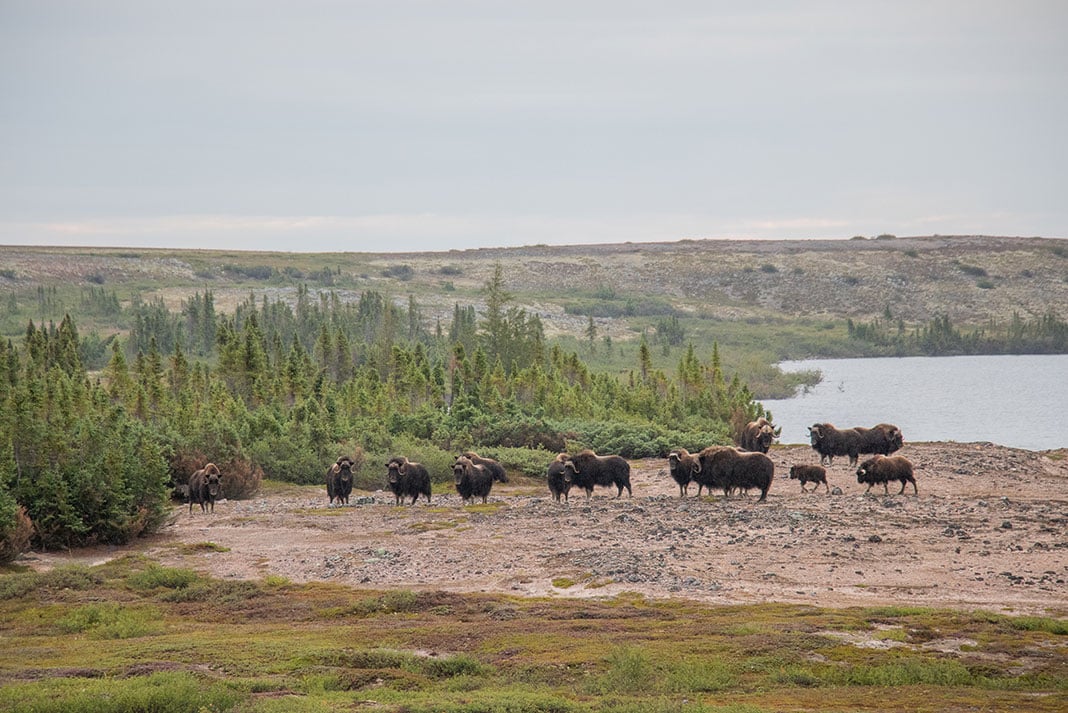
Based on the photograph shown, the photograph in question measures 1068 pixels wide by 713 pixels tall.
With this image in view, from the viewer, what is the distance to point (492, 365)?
7488 cm

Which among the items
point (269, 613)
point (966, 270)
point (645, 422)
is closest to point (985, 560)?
point (269, 613)

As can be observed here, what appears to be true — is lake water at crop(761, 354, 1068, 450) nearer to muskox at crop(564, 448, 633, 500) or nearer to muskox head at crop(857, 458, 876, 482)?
muskox head at crop(857, 458, 876, 482)

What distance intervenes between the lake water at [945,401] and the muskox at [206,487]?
38.3 metres

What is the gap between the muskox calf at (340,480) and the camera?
35.2m

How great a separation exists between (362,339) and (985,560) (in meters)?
97.3

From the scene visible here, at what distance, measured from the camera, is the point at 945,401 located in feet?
283

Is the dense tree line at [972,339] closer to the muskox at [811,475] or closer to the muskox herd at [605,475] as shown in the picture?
the muskox at [811,475]

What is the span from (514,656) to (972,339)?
458 ft

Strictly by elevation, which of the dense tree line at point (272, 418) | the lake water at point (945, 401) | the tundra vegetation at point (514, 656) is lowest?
the lake water at point (945, 401)

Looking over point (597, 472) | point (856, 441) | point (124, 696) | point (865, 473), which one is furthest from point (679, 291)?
point (124, 696)

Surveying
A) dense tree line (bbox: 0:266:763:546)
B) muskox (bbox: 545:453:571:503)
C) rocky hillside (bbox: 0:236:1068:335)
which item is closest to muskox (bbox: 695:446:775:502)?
muskox (bbox: 545:453:571:503)

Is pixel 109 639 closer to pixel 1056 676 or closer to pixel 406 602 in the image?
pixel 406 602

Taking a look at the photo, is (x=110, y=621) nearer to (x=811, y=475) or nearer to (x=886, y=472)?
(x=811, y=475)

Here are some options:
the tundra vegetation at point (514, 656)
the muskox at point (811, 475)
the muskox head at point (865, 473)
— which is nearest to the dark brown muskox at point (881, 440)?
the muskox at point (811, 475)
